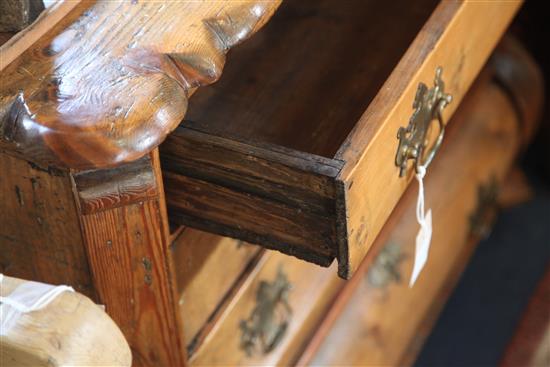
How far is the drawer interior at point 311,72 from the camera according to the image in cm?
110

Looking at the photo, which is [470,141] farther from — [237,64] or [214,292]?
[214,292]

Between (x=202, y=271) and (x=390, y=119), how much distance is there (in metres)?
0.32

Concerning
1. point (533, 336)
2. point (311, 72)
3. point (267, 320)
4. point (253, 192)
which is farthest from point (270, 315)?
point (533, 336)

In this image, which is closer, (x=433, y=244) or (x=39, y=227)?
(x=39, y=227)

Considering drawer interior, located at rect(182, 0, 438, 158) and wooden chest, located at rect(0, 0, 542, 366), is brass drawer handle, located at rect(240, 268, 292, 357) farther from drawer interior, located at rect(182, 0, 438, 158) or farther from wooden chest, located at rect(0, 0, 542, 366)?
drawer interior, located at rect(182, 0, 438, 158)

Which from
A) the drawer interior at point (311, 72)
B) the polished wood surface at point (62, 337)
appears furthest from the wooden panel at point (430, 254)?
the polished wood surface at point (62, 337)

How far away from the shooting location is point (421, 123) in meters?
0.89

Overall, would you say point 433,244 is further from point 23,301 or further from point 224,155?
point 23,301

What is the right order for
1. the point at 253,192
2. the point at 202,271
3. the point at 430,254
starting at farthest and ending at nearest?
the point at 430,254 → the point at 202,271 → the point at 253,192

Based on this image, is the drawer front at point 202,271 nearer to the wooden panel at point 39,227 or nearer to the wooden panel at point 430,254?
the wooden panel at point 39,227

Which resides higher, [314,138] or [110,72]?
[110,72]

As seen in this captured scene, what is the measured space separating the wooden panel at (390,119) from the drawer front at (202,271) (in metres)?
0.21

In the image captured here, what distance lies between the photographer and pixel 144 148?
630 millimetres

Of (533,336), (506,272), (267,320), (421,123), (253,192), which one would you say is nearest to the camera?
(253,192)
